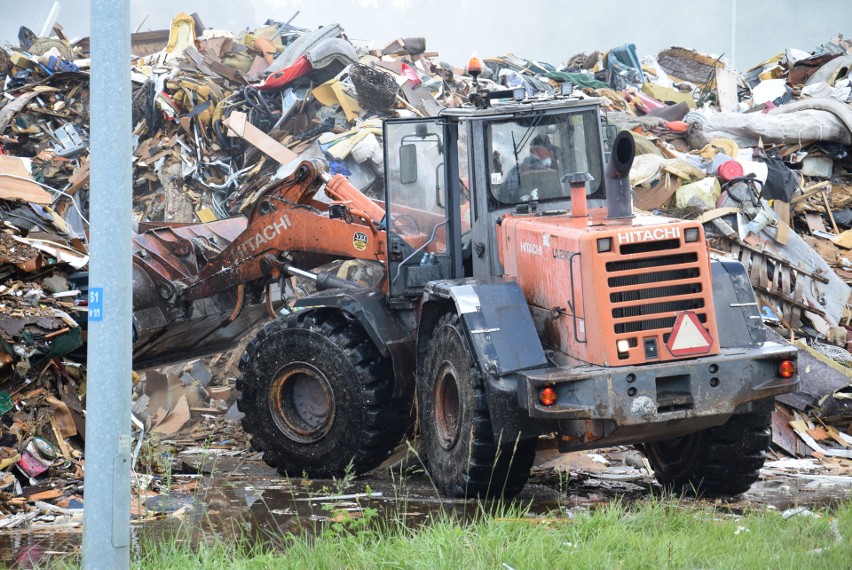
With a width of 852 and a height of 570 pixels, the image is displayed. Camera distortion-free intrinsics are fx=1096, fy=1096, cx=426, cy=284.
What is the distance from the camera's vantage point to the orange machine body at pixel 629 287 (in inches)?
275

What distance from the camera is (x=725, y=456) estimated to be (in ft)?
25.5

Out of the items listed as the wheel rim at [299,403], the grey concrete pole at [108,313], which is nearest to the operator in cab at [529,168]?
the wheel rim at [299,403]

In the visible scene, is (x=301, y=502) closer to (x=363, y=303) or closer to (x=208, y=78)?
(x=363, y=303)

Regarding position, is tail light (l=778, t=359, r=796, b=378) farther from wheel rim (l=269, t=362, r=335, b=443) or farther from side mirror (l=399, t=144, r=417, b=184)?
wheel rim (l=269, t=362, r=335, b=443)

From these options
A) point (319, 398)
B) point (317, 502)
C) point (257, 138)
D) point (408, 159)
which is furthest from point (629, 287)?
point (257, 138)

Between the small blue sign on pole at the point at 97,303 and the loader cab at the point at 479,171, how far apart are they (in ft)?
12.6

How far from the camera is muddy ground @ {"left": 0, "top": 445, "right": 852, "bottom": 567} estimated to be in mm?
6863

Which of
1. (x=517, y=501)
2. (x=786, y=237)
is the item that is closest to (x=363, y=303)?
(x=517, y=501)

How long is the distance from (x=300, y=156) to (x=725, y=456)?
34.5 ft

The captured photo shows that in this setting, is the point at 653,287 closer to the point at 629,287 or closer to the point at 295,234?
the point at 629,287

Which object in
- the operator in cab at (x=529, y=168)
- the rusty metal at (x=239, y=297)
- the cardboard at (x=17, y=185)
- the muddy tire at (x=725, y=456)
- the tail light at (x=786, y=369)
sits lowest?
the muddy tire at (x=725, y=456)

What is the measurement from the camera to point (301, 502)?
7930 mm

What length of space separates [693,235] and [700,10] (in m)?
39.2

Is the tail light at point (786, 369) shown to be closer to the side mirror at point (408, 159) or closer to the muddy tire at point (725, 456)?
the muddy tire at point (725, 456)
